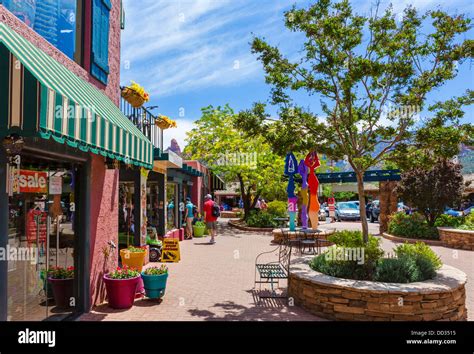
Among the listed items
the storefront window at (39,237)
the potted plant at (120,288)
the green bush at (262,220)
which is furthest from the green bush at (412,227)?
the storefront window at (39,237)

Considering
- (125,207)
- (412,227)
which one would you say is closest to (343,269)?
(125,207)

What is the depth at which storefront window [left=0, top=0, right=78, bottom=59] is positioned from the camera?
5.17 meters

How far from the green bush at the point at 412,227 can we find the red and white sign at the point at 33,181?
15.4 metres

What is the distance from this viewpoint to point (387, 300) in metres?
5.64

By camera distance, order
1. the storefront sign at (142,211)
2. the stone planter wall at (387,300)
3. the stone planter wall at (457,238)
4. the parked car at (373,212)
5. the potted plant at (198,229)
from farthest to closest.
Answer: the parked car at (373,212) < the potted plant at (198,229) < the stone planter wall at (457,238) < the storefront sign at (142,211) < the stone planter wall at (387,300)

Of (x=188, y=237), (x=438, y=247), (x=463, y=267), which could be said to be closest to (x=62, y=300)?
(x=463, y=267)

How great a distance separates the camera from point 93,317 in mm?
6148

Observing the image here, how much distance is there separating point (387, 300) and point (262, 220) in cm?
1628

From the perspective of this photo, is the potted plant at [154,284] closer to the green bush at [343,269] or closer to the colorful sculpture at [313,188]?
the green bush at [343,269]

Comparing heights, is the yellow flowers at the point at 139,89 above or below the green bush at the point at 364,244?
above

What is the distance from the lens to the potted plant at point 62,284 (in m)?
6.23

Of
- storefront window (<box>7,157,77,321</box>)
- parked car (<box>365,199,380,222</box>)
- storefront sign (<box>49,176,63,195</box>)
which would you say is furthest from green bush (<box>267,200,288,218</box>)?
storefront sign (<box>49,176,63,195</box>)
